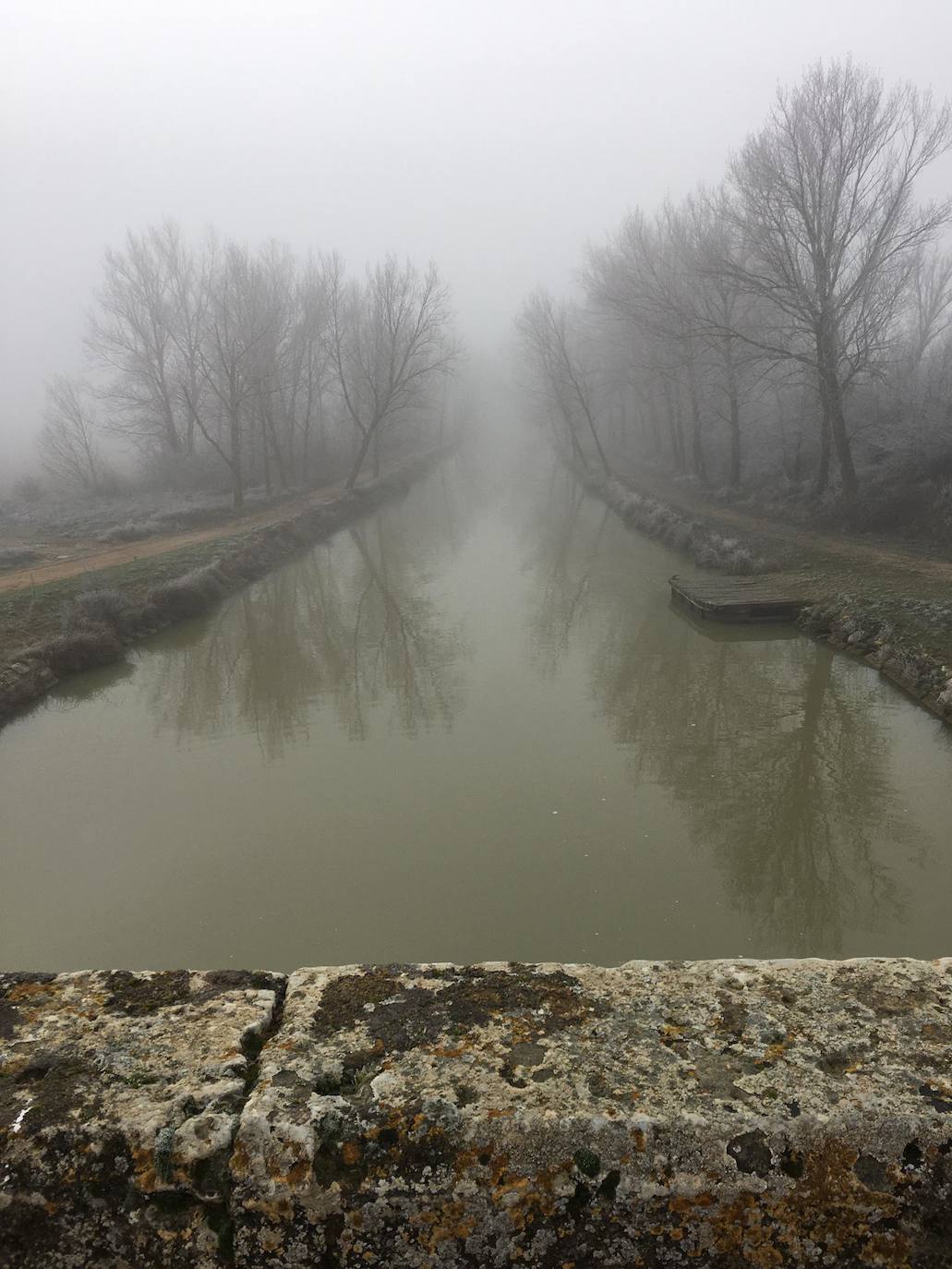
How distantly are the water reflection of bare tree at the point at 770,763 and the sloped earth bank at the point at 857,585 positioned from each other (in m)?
0.53

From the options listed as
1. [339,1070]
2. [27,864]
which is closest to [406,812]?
[27,864]

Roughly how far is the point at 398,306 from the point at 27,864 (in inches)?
1071

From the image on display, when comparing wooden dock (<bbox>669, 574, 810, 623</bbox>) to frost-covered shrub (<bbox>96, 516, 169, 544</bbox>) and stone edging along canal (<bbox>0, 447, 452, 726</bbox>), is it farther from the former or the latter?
frost-covered shrub (<bbox>96, 516, 169, 544</bbox>)

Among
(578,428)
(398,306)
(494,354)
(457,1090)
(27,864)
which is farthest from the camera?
(494,354)

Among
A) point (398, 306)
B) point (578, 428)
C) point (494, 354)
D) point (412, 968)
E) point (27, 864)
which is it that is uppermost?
point (494, 354)

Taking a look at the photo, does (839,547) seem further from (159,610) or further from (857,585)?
(159,610)

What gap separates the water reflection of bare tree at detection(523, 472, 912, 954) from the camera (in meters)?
4.80

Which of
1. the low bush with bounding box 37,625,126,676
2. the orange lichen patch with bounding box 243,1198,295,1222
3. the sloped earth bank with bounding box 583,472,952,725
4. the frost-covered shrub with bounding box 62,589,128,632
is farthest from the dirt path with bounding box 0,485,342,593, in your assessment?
the orange lichen patch with bounding box 243,1198,295,1222

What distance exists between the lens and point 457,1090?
1.78 m

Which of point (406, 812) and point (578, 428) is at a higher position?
point (578, 428)

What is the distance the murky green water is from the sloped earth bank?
448mm

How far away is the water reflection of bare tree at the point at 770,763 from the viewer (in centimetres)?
480

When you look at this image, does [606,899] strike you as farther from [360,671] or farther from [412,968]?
[360,671]

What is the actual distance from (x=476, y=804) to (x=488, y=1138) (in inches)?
172
